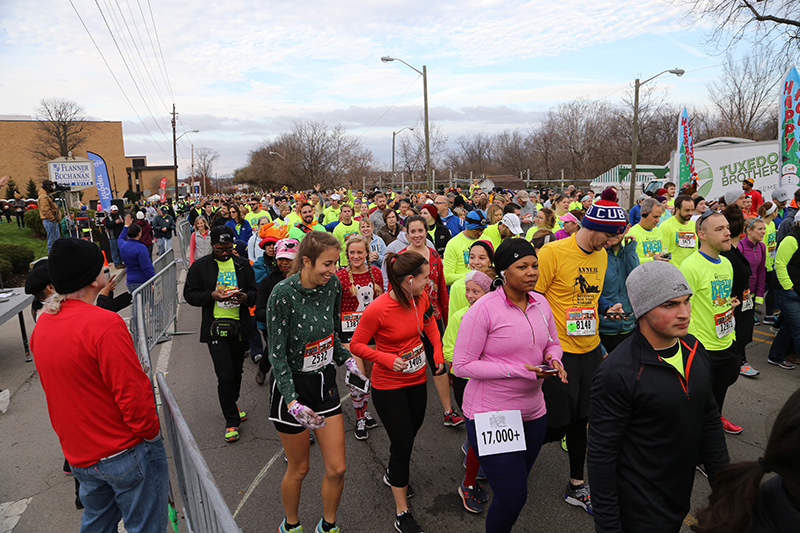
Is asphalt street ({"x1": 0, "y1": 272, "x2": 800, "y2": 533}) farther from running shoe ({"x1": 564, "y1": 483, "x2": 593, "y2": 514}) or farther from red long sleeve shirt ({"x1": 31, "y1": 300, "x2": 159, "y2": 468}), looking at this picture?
red long sleeve shirt ({"x1": 31, "y1": 300, "x2": 159, "y2": 468})

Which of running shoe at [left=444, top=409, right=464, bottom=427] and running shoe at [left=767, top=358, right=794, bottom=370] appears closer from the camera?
running shoe at [left=444, top=409, right=464, bottom=427]

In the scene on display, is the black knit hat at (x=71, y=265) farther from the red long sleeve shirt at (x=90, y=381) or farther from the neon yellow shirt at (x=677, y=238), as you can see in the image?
the neon yellow shirt at (x=677, y=238)

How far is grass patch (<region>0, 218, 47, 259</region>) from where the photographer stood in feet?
66.2

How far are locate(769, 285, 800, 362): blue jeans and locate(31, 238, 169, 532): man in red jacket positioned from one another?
23.5 ft

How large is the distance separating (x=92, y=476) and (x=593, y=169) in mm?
67846

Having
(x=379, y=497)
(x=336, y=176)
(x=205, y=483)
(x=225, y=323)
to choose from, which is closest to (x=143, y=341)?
(x=225, y=323)

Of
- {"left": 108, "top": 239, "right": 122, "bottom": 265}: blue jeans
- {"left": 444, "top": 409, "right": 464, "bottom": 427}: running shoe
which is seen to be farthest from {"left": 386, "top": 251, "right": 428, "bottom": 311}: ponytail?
{"left": 108, "top": 239, "right": 122, "bottom": 265}: blue jeans

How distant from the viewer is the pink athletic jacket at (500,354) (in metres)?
3.00

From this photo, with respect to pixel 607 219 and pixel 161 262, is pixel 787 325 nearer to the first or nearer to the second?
pixel 607 219

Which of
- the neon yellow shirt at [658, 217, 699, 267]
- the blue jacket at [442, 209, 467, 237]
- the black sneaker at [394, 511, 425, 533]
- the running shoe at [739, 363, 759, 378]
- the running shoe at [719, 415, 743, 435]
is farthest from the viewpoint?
the blue jacket at [442, 209, 467, 237]

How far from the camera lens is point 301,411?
120 inches

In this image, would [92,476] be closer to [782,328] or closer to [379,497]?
[379,497]

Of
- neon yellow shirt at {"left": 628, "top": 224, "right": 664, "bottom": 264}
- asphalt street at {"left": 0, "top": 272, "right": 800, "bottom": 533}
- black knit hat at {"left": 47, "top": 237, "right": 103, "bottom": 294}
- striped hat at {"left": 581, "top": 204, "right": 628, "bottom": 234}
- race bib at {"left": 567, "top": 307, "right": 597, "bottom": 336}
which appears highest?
striped hat at {"left": 581, "top": 204, "right": 628, "bottom": 234}

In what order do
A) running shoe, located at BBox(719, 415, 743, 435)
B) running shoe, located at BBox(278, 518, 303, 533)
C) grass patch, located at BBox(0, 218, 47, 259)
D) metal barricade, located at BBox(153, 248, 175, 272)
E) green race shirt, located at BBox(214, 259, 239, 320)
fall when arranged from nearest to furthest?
running shoe, located at BBox(278, 518, 303, 533)
running shoe, located at BBox(719, 415, 743, 435)
green race shirt, located at BBox(214, 259, 239, 320)
metal barricade, located at BBox(153, 248, 175, 272)
grass patch, located at BBox(0, 218, 47, 259)
